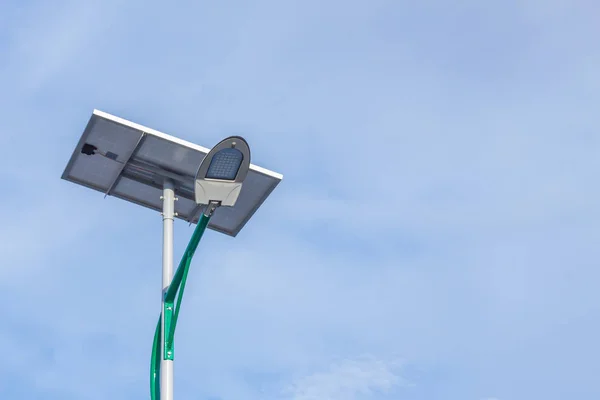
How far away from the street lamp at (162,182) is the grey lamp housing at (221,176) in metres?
0.27

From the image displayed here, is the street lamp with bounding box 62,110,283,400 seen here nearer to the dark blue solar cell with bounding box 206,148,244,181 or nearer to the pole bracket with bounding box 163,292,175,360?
the pole bracket with bounding box 163,292,175,360

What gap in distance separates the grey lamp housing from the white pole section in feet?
5.61

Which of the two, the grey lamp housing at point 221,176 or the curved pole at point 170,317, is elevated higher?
the grey lamp housing at point 221,176

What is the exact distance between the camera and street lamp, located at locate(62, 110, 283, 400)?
833cm

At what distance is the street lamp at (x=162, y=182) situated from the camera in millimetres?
8328

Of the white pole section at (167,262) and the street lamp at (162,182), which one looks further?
the street lamp at (162,182)


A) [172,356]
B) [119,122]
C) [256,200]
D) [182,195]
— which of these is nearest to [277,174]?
[256,200]

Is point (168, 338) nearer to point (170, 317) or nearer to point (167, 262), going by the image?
point (170, 317)

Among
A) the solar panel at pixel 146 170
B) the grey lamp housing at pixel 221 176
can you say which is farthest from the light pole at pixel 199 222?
the solar panel at pixel 146 170

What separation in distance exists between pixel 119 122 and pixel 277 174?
5.92 ft

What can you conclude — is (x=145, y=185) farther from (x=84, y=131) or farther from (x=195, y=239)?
(x=195, y=239)

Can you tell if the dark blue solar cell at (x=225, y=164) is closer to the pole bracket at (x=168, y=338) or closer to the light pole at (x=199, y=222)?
the light pole at (x=199, y=222)

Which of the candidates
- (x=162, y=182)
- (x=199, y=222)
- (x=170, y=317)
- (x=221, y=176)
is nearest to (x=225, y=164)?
(x=221, y=176)

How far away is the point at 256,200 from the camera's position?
10086mm
